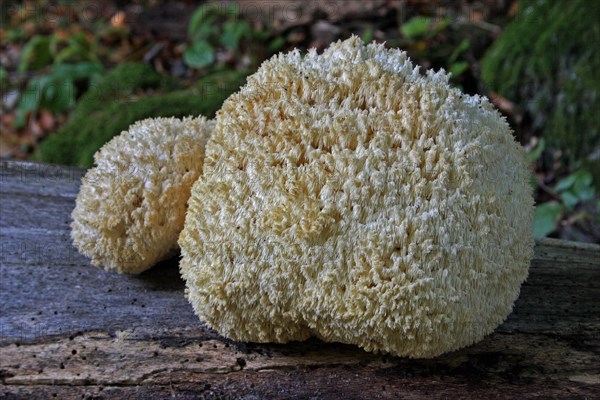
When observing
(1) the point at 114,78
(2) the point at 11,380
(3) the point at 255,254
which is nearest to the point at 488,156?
(3) the point at 255,254

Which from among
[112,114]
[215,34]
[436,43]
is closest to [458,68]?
[436,43]

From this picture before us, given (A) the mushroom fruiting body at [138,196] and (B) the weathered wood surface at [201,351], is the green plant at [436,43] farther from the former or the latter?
(A) the mushroom fruiting body at [138,196]

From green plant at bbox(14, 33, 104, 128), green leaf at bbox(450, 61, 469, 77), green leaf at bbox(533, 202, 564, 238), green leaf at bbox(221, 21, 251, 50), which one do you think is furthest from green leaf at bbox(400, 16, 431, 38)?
green plant at bbox(14, 33, 104, 128)

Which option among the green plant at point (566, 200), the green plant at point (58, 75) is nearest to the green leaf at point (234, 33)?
the green plant at point (58, 75)

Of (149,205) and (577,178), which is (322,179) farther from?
(577,178)

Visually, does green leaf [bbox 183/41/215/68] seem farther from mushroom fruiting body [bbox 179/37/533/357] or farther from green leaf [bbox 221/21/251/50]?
mushroom fruiting body [bbox 179/37/533/357]

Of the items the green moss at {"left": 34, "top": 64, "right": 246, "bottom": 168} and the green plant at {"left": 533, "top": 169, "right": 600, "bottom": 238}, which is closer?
the green plant at {"left": 533, "top": 169, "right": 600, "bottom": 238}

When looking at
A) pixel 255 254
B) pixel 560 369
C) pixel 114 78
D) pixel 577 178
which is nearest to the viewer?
pixel 255 254
